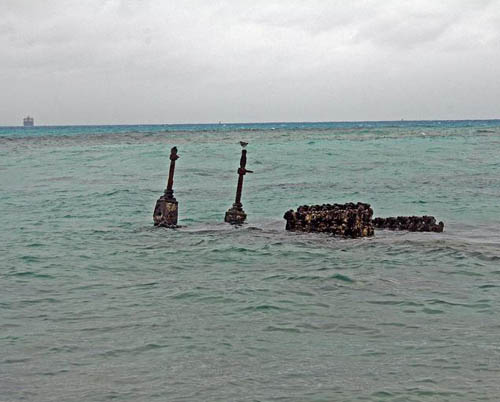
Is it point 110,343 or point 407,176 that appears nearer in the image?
point 110,343

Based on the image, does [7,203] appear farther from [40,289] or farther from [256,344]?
[256,344]

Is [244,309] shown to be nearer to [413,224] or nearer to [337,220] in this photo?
[337,220]

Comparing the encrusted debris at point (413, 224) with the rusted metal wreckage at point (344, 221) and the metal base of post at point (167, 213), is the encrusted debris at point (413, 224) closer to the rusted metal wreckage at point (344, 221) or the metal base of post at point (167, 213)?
the rusted metal wreckage at point (344, 221)

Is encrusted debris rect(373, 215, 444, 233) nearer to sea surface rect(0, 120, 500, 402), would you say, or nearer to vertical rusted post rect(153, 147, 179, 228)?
sea surface rect(0, 120, 500, 402)

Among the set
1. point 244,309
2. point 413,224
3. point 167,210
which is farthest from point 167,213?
point 244,309

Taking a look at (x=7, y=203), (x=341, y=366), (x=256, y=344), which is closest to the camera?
(x=341, y=366)

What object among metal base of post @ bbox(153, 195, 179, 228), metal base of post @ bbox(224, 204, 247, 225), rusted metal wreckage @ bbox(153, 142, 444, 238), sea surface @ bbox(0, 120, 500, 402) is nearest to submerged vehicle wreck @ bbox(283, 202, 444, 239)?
rusted metal wreckage @ bbox(153, 142, 444, 238)

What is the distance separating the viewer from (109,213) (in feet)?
84.7

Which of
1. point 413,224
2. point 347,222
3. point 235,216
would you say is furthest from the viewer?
point 235,216

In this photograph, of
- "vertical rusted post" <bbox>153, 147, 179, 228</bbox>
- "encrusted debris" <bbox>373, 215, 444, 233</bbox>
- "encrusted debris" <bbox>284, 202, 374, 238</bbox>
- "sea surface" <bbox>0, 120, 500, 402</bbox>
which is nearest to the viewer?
"sea surface" <bbox>0, 120, 500, 402</bbox>

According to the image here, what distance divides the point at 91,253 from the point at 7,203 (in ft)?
45.3

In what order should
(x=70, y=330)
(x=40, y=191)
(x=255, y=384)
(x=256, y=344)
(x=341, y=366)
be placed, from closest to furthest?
(x=255, y=384) < (x=341, y=366) < (x=256, y=344) < (x=70, y=330) < (x=40, y=191)

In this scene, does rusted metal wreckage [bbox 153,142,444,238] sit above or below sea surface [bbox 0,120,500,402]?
→ above

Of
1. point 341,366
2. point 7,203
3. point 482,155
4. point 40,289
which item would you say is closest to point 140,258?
point 40,289
